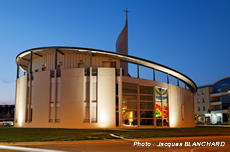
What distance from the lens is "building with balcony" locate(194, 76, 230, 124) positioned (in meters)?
Result: 85.1

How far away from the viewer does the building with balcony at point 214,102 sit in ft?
279

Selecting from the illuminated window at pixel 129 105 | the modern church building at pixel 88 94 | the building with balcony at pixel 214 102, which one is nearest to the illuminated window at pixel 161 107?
the modern church building at pixel 88 94

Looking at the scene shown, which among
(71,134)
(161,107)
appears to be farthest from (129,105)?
(71,134)

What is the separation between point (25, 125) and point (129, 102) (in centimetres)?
1356

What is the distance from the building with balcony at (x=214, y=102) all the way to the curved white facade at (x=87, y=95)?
5478 centimetres

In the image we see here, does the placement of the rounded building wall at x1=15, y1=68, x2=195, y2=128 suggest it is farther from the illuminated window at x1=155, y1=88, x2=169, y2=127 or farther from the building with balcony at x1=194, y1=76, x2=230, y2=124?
the building with balcony at x1=194, y1=76, x2=230, y2=124

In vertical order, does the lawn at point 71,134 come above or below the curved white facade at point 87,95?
below

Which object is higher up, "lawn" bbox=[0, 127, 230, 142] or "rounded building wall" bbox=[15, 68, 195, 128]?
"rounded building wall" bbox=[15, 68, 195, 128]

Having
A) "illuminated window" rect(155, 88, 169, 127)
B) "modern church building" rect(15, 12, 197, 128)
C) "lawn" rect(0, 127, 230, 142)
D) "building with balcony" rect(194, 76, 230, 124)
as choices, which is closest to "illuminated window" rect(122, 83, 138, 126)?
"modern church building" rect(15, 12, 197, 128)

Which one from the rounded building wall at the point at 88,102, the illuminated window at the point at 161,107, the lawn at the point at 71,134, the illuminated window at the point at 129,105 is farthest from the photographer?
the illuminated window at the point at 161,107

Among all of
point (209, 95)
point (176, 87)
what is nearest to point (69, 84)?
point (176, 87)

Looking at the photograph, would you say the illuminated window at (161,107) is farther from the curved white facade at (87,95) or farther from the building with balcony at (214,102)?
the building with balcony at (214,102)

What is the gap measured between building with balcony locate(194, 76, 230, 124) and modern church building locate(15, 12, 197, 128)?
177ft

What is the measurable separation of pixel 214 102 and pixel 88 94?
70.7 m
